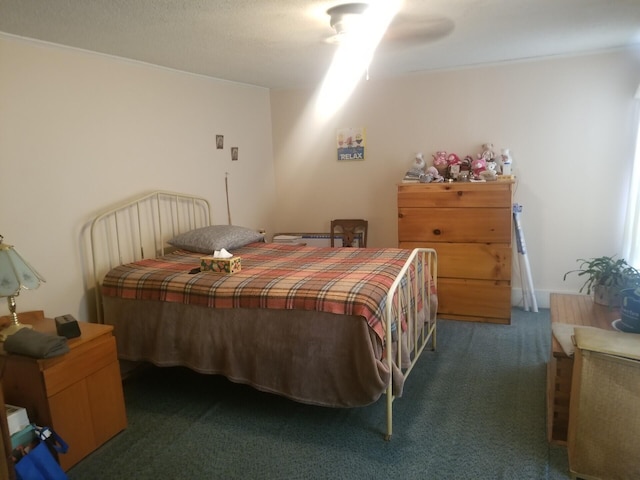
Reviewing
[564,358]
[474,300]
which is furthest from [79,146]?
[474,300]

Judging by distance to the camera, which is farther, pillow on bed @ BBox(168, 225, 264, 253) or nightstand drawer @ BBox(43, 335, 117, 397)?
pillow on bed @ BBox(168, 225, 264, 253)

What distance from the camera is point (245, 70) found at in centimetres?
385

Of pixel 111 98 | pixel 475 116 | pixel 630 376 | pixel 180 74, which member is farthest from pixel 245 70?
pixel 630 376

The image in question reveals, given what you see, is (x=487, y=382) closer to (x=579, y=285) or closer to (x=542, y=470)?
(x=542, y=470)

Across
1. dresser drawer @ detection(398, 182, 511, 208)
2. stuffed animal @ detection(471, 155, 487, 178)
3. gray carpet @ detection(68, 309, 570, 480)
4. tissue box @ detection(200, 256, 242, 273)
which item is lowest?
gray carpet @ detection(68, 309, 570, 480)

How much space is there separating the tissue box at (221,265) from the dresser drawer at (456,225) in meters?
1.75

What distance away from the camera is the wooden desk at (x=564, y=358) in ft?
7.05

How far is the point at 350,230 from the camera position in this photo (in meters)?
4.70

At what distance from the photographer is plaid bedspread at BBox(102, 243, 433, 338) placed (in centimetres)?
225

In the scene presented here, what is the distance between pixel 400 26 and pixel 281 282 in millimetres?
1689

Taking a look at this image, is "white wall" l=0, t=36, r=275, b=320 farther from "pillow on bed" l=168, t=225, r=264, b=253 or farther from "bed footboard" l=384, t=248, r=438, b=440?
"bed footboard" l=384, t=248, r=438, b=440

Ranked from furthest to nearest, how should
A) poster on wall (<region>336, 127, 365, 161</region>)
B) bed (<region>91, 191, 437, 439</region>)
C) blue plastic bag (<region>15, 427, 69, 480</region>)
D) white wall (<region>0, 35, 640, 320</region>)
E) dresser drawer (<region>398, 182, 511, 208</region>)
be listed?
poster on wall (<region>336, 127, 365, 161</region>)
dresser drawer (<region>398, 182, 511, 208</region>)
white wall (<region>0, 35, 640, 320</region>)
bed (<region>91, 191, 437, 439</region>)
blue plastic bag (<region>15, 427, 69, 480</region>)

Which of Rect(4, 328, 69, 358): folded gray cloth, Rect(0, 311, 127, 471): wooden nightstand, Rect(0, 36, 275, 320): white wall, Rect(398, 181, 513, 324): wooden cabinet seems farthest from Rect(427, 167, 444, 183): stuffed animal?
Rect(4, 328, 69, 358): folded gray cloth

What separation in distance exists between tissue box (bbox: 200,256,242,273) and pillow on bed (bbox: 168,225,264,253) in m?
0.51
